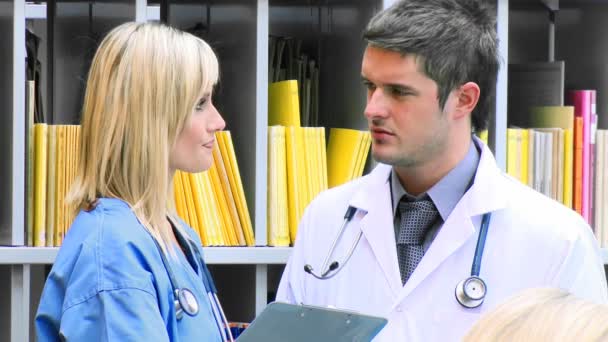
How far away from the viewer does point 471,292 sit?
185 centimetres

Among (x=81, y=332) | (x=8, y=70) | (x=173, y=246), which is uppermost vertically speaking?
(x=8, y=70)

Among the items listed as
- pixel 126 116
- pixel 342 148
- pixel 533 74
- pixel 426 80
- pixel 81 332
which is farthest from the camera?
pixel 533 74

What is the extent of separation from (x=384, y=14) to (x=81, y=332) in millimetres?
822

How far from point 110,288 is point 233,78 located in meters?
1.09

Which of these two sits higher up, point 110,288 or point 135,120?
point 135,120

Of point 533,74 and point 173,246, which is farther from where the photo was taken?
point 533,74

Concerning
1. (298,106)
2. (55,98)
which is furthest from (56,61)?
(298,106)

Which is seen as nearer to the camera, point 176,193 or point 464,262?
point 464,262

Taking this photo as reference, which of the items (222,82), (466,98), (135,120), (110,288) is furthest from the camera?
(222,82)

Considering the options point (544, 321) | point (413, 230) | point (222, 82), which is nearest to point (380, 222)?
point (413, 230)

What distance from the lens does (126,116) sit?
179 cm

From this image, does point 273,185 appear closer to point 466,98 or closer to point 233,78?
point 233,78

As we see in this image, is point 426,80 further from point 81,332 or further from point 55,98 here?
point 55,98

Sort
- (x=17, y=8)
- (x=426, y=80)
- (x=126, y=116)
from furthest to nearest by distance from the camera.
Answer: (x=17, y=8) → (x=426, y=80) → (x=126, y=116)
